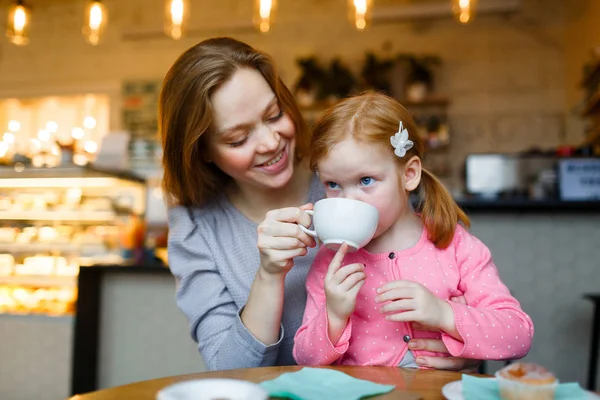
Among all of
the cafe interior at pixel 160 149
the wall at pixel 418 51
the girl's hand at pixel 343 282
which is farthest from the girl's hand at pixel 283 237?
the wall at pixel 418 51

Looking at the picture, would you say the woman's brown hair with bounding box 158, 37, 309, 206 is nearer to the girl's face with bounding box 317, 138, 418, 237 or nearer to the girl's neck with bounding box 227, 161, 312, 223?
the girl's neck with bounding box 227, 161, 312, 223

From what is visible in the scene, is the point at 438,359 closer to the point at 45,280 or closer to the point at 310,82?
the point at 45,280

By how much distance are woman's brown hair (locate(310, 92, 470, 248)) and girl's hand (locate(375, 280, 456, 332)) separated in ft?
0.95

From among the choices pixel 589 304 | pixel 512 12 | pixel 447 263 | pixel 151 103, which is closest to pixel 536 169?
pixel 589 304

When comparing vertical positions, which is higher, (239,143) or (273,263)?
(239,143)

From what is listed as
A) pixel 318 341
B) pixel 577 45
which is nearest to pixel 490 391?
pixel 318 341

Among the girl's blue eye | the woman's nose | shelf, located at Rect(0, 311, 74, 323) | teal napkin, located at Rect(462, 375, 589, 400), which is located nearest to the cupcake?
teal napkin, located at Rect(462, 375, 589, 400)

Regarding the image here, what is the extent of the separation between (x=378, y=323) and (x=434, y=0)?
5.46 m

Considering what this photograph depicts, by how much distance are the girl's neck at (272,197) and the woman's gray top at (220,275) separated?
0.09ft

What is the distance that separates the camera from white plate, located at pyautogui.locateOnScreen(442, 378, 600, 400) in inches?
31.3

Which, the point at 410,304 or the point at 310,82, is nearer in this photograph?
the point at 410,304

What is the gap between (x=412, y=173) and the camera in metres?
1.40

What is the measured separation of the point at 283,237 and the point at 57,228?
356 centimetres

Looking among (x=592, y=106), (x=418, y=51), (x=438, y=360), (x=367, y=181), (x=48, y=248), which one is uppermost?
(x=418, y=51)
